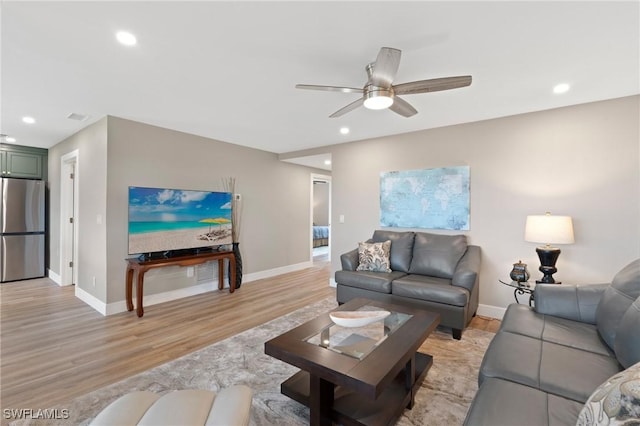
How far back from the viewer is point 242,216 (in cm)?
500

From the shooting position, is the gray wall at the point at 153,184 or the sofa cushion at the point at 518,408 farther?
the gray wall at the point at 153,184

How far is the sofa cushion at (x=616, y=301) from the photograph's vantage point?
167 cm

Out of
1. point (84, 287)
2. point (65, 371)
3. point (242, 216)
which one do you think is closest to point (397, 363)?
point (65, 371)

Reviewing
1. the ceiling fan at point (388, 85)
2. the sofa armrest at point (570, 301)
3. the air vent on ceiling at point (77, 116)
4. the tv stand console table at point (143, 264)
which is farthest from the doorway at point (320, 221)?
the sofa armrest at point (570, 301)

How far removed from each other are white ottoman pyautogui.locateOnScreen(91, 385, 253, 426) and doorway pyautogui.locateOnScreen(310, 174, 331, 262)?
5333 millimetres

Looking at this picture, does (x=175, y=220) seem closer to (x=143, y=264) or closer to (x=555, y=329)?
(x=143, y=264)

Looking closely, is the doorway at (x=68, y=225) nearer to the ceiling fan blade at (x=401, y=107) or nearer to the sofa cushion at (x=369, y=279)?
the sofa cushion at (x=369, y=279)

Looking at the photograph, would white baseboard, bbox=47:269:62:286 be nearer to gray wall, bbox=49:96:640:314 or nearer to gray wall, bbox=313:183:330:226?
gray wall, bbox=49:96:640:314

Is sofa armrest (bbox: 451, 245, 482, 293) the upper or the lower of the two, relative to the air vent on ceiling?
lower

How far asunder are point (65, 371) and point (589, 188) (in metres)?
5.16

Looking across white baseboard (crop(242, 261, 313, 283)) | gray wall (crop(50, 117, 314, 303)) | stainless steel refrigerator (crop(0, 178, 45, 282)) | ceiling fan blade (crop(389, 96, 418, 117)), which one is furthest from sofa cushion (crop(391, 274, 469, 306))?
stainless steel refrigerator (crop(0, 178, 45, 282))

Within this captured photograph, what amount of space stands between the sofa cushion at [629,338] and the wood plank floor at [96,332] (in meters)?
1.72

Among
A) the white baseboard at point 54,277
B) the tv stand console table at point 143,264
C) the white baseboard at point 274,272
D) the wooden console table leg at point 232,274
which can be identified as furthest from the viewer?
the white baseboard at point 274,272

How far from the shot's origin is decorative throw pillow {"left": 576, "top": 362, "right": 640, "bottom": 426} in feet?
2.41
